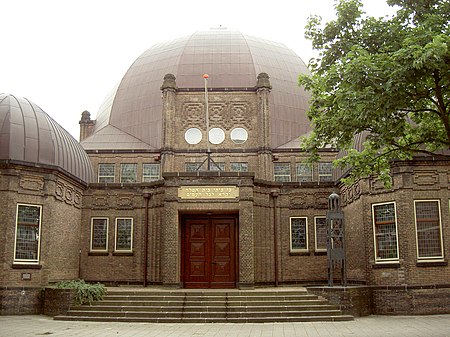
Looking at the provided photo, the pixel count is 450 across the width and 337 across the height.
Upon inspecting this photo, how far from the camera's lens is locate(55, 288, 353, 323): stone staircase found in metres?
19.0

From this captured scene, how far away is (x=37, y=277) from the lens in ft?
70.2

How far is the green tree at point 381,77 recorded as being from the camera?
13.3 meters

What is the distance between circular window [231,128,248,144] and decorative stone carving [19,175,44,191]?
1285cm

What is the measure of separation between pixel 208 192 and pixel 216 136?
28.6 ft

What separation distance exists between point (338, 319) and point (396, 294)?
3.04m

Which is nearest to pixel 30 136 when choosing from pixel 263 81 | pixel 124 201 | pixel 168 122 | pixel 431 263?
pixel 124 201

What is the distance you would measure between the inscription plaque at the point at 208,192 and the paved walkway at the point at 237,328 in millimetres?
6669

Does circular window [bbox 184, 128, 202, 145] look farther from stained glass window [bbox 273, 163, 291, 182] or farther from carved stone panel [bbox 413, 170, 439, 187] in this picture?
carved stone panel [bbox 413, 170, 439, 187]

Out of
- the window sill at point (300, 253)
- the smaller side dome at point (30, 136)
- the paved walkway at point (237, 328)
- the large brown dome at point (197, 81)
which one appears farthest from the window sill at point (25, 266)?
the large brown dome at point (197, 81)

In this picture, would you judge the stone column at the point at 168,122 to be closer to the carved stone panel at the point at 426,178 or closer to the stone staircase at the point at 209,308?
the stone staircase at the point at 209,308

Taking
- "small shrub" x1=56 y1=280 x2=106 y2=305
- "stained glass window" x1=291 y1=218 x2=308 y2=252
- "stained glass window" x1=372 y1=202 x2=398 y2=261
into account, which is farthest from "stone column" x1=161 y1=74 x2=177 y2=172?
"stained glass window" x1=372 y1=202 x2=398 y2=261

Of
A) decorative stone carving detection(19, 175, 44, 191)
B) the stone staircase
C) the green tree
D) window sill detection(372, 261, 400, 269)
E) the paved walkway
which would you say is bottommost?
the paved walkway

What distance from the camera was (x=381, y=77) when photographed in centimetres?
1360

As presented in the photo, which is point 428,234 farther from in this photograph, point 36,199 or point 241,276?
point 36,199
